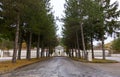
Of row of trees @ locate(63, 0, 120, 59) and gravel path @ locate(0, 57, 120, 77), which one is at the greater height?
row of trees @ locate(63, 0, 120, 59)

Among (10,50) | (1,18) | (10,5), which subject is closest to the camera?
(10,5)

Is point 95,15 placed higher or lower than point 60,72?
higher

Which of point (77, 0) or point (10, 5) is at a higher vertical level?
point (77, 0)

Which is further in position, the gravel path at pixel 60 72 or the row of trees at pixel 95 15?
the row of trees at pixel 95 15

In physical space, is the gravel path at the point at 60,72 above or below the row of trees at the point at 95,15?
below

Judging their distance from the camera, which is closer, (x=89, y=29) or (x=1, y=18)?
(x=1, y=18)

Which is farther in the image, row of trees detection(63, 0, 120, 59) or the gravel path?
row of trees detection(63, 0, 120, 59)

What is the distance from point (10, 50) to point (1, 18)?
4245 inches

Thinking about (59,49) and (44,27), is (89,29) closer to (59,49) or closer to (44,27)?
(44,27)

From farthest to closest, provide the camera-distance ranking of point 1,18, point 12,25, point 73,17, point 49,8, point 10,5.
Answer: point 49,8, point 73,17, point 12,25, point 1,18, point 10,5

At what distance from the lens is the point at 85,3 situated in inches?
1986

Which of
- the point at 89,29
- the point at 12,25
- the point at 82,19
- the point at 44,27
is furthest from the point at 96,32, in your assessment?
the point at 12,25

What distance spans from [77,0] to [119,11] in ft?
26.8

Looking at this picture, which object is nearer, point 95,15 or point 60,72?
point 60,72
